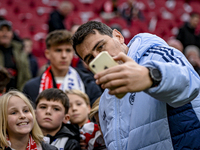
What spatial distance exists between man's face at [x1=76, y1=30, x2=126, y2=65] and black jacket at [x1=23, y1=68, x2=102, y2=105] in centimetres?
133

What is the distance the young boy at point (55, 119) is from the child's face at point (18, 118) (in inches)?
8.9

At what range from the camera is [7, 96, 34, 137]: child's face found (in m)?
1.89

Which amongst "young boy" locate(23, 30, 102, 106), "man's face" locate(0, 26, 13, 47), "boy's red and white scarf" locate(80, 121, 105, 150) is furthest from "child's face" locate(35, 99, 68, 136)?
"man's face" locate(0, 26, 13, 47)

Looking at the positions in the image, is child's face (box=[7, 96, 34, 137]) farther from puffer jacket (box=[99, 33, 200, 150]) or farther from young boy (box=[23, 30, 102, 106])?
young boy (box=[23, 30, 102, 106])

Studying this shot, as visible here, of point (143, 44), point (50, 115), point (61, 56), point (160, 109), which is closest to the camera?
point (160, 109)

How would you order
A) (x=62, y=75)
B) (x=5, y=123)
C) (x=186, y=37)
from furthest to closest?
1. (x=186, y=37)
2. (x=62, y=75)
3. (x=5, y=123)

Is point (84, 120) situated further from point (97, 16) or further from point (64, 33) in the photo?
point (97, 16)

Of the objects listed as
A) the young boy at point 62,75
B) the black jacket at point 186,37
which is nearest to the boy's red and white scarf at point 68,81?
the young boy at point 62,75

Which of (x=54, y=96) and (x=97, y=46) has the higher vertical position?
(x=97, y=46)

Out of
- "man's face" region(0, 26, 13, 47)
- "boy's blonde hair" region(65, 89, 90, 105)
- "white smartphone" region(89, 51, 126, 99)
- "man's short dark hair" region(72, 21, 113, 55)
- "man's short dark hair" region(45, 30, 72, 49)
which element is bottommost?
"boy's blonde hair" region(65, 89, 90, 105)

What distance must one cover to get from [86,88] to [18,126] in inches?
43.2

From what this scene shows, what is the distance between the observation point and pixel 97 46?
1473 millimetres

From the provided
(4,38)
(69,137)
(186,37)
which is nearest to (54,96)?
(69,137)

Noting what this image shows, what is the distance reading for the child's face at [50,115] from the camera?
7.22 ft
